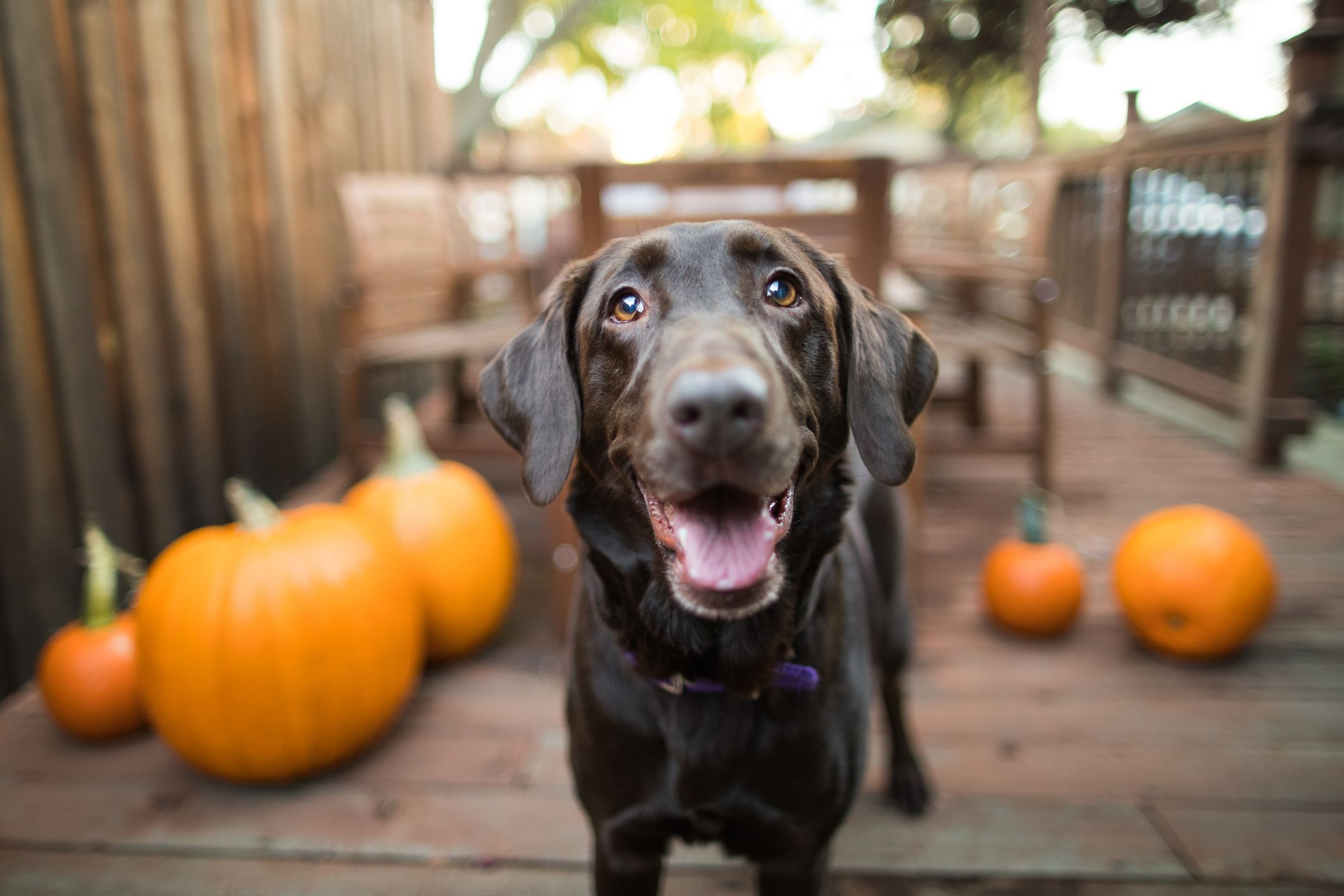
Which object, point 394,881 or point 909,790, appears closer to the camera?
point 394,881

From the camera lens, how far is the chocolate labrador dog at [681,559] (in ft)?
4.38

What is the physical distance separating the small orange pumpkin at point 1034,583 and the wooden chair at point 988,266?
866 mm

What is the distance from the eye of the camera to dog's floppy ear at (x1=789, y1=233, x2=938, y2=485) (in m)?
1.41

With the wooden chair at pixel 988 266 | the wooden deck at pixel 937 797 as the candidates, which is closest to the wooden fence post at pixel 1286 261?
the wooden chair at pixel 988 266

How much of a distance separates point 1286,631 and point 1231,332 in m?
2.62

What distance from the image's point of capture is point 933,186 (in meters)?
5.25

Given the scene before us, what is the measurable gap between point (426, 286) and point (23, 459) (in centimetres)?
232

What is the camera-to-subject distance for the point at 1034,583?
2721 mm

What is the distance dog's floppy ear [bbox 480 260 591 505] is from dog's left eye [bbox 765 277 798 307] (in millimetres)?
333

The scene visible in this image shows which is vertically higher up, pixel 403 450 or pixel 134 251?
pixel 134 251

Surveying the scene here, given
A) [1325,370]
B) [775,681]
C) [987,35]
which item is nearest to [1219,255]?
[1325,370]

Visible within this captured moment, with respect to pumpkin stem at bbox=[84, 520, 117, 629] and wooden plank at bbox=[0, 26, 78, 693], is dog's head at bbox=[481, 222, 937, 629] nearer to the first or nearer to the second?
pumpkin stem at bbox=[84, 520, 117, 629]

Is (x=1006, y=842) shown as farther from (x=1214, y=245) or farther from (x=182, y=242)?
(x=1214, y=245)

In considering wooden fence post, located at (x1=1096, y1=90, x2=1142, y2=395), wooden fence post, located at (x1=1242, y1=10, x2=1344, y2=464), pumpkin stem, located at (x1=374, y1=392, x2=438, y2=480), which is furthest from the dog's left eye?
wooden fence post, located at (x1=1096, y1=90, x2=1142, y2=395)
